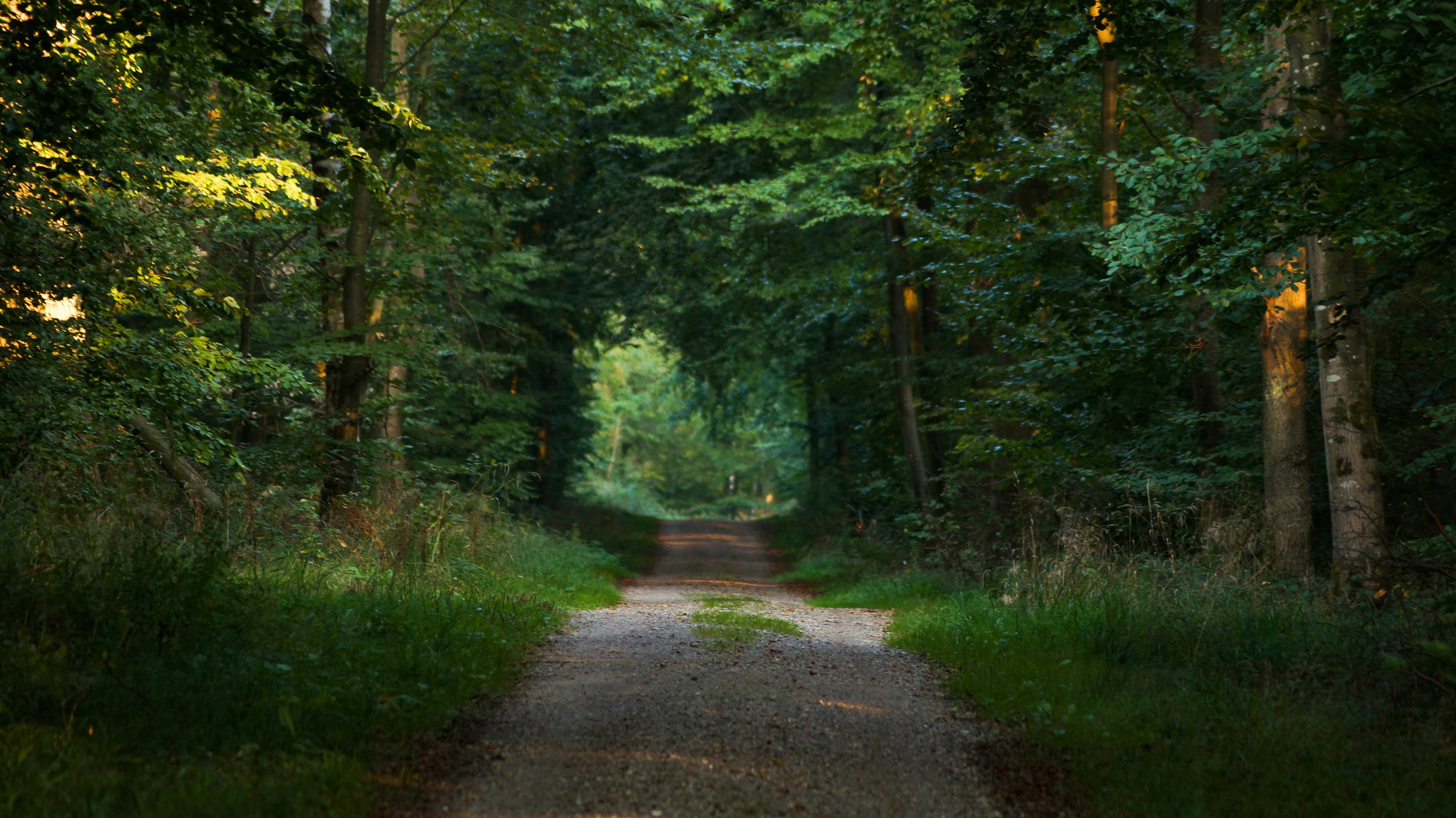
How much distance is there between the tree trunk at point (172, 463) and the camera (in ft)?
28.6

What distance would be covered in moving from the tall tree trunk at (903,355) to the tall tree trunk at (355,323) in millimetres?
9553

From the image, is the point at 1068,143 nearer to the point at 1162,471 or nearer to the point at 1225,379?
the point at 1225,379

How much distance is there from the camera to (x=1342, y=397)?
8.59 m

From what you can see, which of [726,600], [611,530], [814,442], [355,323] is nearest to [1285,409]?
[726,600]

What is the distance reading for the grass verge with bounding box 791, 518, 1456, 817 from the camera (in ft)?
16.0

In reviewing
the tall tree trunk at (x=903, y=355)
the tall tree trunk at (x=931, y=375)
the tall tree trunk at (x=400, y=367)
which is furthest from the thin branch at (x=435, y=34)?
the tall tree trunk at (x=931, y=375)

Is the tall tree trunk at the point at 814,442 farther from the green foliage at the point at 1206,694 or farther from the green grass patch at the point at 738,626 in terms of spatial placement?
the green foliage at the point at 1206,694

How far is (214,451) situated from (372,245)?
23.3ft

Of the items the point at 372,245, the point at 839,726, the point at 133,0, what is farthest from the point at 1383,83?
the point at 372,245

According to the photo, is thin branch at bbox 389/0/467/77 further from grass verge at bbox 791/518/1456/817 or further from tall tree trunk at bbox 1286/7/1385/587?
tall tree trunk at bbox 1286/7/1385/587

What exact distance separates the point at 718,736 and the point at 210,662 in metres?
2.93

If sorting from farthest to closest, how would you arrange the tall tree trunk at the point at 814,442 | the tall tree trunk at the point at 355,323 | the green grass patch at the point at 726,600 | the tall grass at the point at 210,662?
the tall tree trunk at the point at 814,442 < the green grass patch at the point at 726,600 < the tall tree trunk at the point at 355,323 < the tall grass at the point at 210,662

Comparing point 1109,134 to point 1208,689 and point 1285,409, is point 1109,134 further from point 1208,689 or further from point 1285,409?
point 1208,689

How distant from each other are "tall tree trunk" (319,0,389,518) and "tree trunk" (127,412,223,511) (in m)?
1.91
